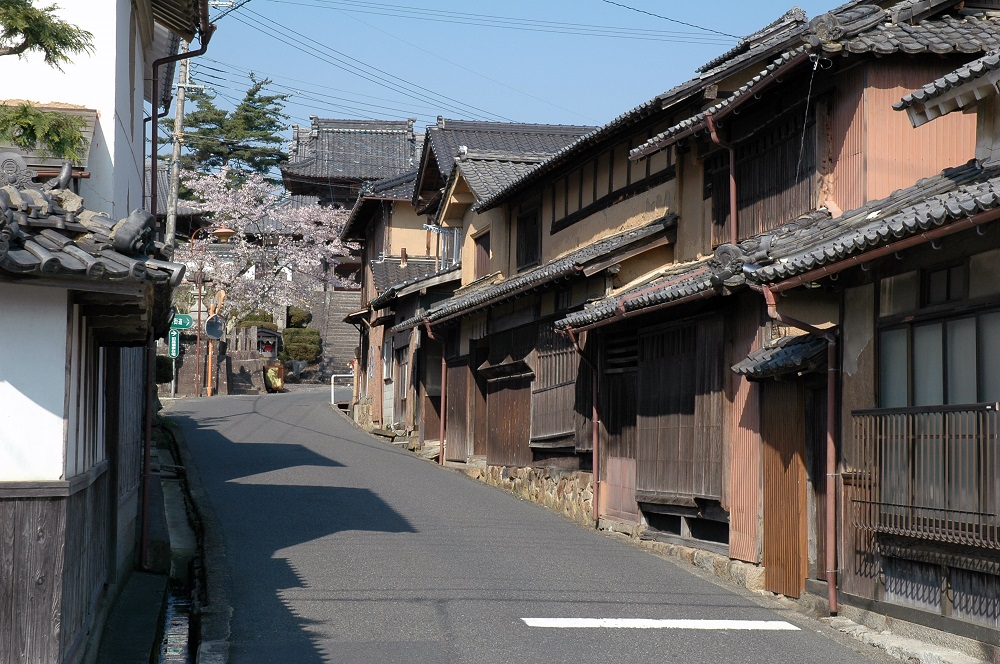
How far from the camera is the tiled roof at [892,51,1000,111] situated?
31.5 feet

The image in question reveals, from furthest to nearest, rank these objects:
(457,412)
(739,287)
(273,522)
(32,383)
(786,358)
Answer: (457,412)
(273,522)
(739,287)
(786,358)
(32,383)

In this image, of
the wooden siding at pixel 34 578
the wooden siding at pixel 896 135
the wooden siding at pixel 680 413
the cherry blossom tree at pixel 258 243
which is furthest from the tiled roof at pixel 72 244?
the cherry blossom tree at pixel 258 243

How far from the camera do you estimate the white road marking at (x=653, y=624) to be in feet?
36.3

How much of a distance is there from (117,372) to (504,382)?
41.5ft

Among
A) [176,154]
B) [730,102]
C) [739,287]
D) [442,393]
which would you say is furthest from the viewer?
[176,154]

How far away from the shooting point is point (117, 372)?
12.8 meters

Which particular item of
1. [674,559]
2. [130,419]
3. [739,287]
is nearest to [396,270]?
[130,419]

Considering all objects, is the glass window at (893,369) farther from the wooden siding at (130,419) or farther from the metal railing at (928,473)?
the wooden siding at (130,419)

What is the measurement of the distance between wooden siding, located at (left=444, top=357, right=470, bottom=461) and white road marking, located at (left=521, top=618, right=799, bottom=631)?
624 inches

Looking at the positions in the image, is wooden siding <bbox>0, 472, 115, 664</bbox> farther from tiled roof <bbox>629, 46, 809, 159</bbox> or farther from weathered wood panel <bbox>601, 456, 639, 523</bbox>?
weathered wood panel <bbox>601, 456, 639, 523</bbox>

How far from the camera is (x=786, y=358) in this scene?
12359mm

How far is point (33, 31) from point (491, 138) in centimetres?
2567

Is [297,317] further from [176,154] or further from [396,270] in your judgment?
[176,154]

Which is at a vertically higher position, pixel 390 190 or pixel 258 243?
pixel 258 243
